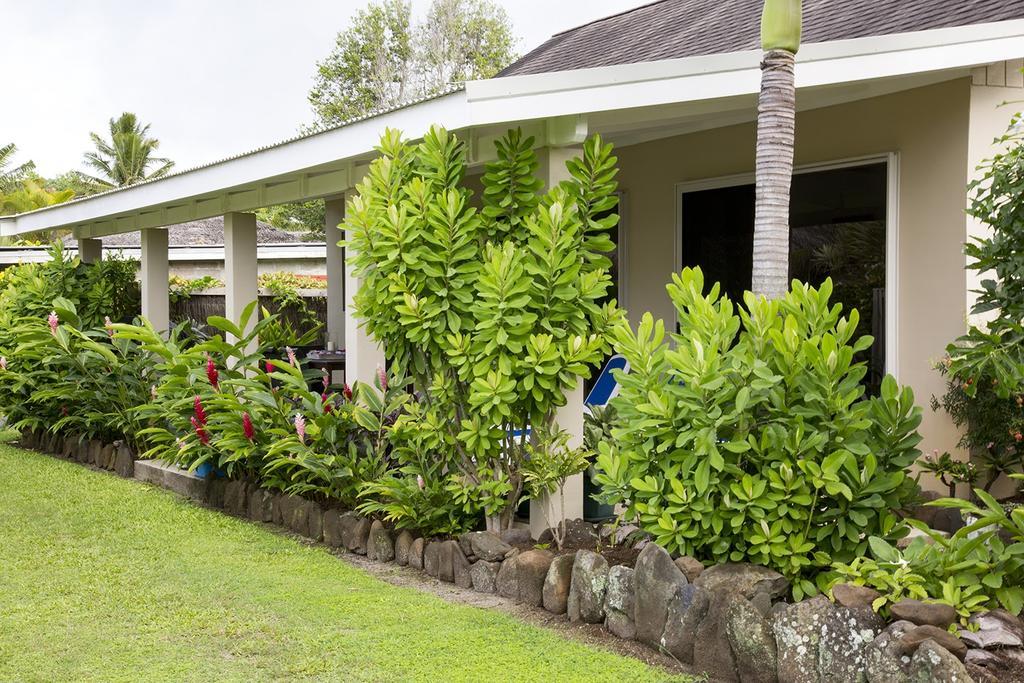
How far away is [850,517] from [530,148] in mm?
2707

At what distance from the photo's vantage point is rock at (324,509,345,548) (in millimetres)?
6633

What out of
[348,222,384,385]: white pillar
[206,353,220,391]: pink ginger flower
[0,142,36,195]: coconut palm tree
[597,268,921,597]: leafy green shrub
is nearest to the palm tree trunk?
[597,268,921,597]: leafy green shrub

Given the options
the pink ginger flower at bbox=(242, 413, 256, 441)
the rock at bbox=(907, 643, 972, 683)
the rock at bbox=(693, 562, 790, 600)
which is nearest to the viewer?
the rock at bbox=(907, 643, 972, 683)

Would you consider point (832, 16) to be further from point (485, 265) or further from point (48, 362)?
point (48, 362)

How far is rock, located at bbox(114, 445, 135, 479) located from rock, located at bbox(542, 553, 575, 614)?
5618 mm

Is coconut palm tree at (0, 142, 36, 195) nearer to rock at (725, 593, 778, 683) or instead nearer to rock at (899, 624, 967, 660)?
rock at (725, 593, 778, 683)

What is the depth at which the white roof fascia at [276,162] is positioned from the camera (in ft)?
20.2

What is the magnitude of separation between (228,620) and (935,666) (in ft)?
10.7

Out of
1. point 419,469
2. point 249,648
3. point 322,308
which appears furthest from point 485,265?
point 322,308

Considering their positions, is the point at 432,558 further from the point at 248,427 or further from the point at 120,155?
the point at 120,155

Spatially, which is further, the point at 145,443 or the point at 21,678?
the point at 145,443

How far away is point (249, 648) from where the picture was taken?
465cm

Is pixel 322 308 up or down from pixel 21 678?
up

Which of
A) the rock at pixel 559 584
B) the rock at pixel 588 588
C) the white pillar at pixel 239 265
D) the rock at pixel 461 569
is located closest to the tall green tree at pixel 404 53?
the white pillar at pixel 239 265
